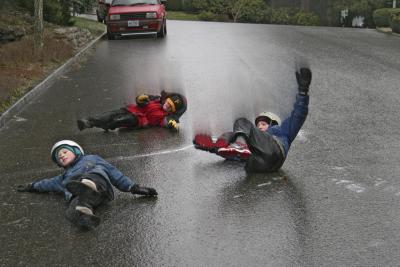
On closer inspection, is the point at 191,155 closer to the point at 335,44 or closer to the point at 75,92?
the point at 75,92

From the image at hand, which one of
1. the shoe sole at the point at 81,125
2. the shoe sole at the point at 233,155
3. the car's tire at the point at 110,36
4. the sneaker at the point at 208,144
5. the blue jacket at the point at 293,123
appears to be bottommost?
the car's tire at the point at 110,36

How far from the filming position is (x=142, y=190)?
241 inches

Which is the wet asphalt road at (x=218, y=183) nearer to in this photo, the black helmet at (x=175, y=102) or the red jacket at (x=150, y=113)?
the red jacket at (x=150, y=113)

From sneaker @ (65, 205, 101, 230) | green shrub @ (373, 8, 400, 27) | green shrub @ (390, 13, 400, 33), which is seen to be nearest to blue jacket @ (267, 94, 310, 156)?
sneaker @ (65, 205, 101, 230)

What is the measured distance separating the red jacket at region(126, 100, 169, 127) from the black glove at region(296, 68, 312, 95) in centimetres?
278

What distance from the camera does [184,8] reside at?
51.2m

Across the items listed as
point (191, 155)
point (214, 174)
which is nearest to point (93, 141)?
point (191, 155)

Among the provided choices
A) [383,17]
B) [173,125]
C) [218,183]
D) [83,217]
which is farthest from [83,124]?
[383,17]

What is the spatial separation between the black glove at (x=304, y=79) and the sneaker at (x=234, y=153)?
0.92 metres

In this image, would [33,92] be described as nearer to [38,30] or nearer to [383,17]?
[38,30]

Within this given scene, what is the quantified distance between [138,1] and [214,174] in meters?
18.8

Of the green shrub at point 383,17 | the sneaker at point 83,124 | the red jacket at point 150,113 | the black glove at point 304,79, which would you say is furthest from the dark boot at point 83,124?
the green shrub at point 383,17

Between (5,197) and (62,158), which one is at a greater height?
(62,158)

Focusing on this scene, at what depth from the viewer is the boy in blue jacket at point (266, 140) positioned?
691 cm
